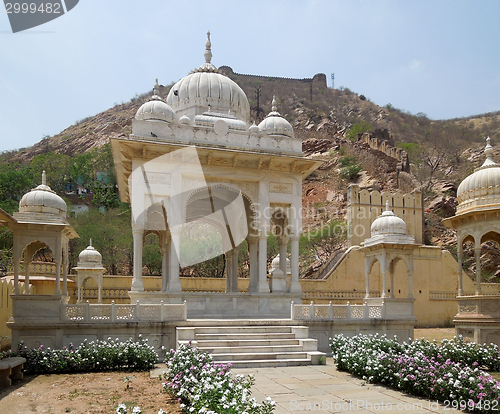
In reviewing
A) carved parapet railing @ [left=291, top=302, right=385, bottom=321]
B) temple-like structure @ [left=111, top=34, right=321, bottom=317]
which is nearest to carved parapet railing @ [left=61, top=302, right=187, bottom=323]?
temple-like structure @ [left=111, top=34, right=321, bottom=317]

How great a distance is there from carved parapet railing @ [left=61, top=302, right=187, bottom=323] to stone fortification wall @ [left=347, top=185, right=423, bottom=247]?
24967 mm

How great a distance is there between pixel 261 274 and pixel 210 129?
516cm

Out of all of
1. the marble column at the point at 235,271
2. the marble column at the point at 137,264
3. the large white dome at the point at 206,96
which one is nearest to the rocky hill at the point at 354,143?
the marble column at the point at 235,271

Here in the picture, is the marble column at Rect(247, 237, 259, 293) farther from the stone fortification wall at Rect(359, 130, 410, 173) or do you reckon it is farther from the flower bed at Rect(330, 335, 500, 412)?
the stone fortification wall at Rect(359, 130, 410, 173)

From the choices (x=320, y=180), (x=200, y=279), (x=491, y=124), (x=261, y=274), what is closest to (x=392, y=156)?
(x=320, y=180)

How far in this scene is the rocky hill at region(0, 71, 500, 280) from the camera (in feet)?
165

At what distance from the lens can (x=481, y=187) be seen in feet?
50.1

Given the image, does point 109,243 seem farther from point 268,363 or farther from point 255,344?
point 268,363

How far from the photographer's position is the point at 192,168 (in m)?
15.5

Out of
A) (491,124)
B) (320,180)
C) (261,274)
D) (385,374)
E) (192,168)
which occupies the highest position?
(491,124)

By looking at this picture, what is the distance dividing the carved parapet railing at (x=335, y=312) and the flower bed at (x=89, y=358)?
15.2ft

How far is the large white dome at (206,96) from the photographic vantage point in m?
18.1

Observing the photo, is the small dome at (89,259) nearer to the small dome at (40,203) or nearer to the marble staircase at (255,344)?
the small dome at (40,203)

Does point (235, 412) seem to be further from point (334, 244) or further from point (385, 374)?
point (334, 244)
